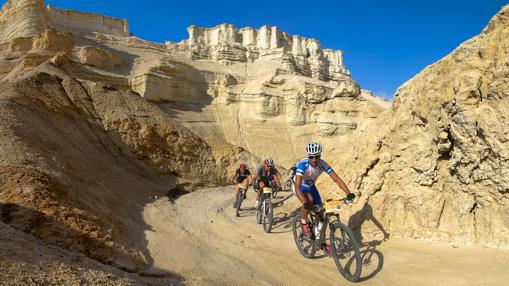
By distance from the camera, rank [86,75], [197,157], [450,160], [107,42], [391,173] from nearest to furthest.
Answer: [450,160], [391,173], [197,157], [86,75], [107,42]

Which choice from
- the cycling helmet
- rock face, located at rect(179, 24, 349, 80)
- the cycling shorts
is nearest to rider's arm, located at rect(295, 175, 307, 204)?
the cycling shorts

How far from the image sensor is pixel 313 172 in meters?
6.42

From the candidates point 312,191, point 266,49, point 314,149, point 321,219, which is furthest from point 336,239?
point 266,49

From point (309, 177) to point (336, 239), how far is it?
1.14 meters

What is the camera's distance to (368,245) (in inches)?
272

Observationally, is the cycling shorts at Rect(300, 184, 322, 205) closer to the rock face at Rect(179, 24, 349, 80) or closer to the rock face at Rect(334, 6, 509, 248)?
the rock face at Rect(334, 6, 509, 248)

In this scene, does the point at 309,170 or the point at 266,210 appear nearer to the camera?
the point at 309,170

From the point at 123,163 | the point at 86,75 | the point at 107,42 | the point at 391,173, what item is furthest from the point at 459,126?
the point at 107,42

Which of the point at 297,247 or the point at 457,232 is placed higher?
the point at 457,232

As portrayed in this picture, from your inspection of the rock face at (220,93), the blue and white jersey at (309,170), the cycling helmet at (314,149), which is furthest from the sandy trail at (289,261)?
the rock face at (220,93)

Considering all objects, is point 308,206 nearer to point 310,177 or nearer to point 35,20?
point 310,177

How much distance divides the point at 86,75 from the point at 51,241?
1474 inches

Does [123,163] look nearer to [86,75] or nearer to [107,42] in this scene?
[86,75]

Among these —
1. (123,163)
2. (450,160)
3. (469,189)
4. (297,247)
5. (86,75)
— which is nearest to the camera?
(469,189)
